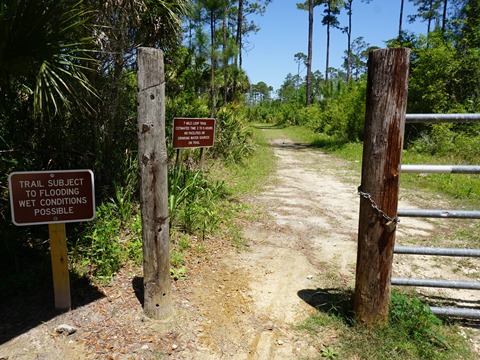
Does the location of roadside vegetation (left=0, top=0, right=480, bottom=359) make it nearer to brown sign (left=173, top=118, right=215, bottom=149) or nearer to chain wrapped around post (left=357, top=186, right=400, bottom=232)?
brown sign (left=173, top=118, right=215, bottom=149)

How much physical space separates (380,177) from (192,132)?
161 inches

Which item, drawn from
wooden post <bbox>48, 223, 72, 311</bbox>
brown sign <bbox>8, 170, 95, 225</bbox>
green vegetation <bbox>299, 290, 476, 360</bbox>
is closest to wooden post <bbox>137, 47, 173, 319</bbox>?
brown sign <bbox>8, 170, 95, 225</bbox>

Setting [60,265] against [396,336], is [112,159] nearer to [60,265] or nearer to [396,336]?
[60,265]

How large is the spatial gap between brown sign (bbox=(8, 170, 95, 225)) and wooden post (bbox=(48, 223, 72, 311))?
156 mm

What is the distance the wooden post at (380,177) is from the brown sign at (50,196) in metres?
2.10

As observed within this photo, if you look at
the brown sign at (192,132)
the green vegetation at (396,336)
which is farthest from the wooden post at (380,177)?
the brown sign at (192,132)

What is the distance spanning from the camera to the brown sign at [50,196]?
2586 mm

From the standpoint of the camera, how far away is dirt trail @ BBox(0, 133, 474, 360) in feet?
8.61

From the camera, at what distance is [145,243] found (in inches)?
112

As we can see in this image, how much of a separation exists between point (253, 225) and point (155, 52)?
310 centimetres

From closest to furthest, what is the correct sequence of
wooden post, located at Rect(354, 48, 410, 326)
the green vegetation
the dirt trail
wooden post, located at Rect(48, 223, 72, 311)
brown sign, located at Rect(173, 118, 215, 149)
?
wooden post, located at Rect(354, 48, 410, 326) → the green vegetation → the dirt trail → wooden post, located at Rect(48, 223, 72, 311) → brown sign, located at Rect(173, 118, 215, 149)

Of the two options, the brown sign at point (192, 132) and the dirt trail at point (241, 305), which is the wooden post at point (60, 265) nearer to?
→ the dirt trail at point (241, 305)

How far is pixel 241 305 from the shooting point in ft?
10.4

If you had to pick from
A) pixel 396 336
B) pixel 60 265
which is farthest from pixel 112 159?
pixel 396 336
